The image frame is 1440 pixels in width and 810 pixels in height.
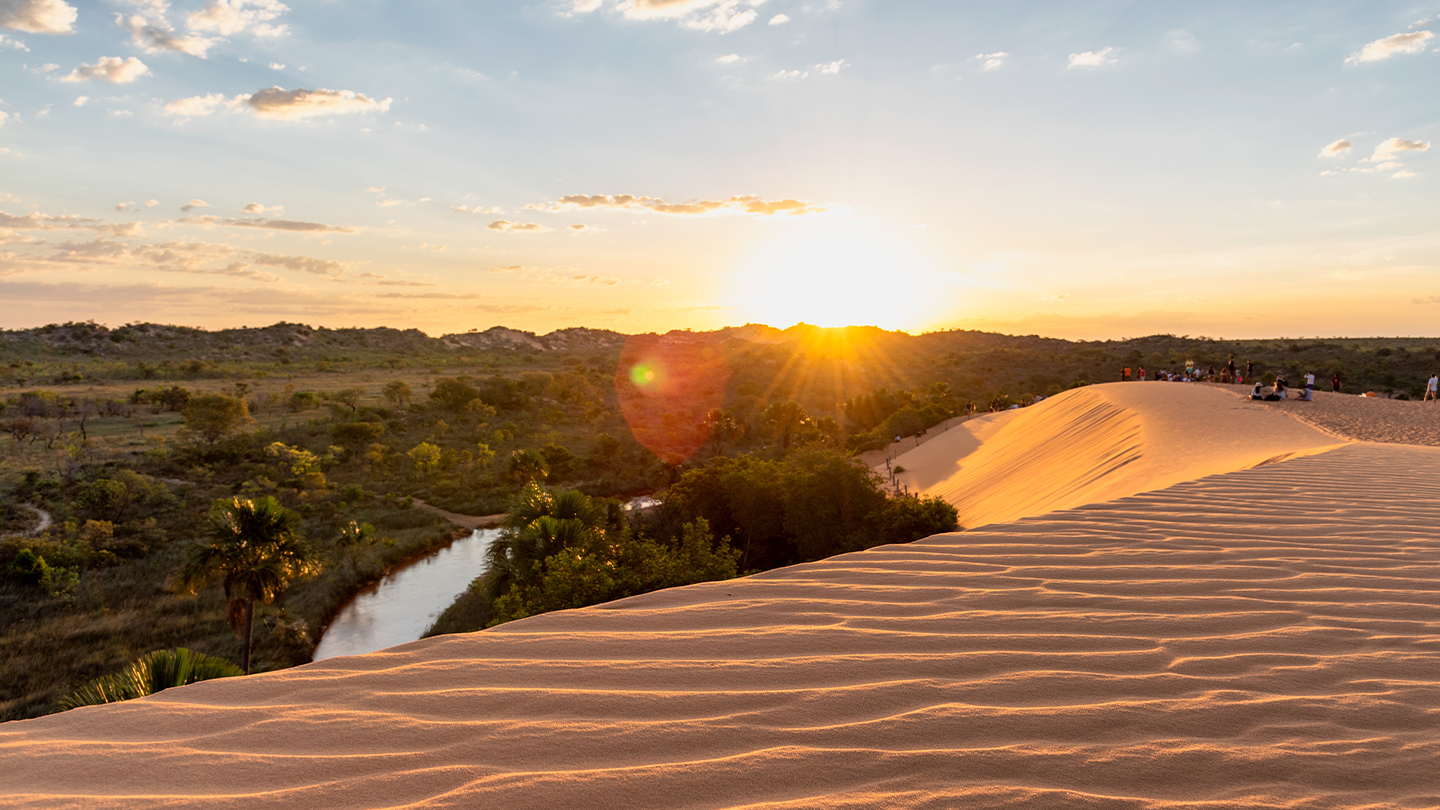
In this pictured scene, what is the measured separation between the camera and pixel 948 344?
93.4 meters

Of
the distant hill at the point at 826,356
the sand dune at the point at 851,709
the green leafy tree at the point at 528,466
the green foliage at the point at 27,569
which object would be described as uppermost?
the distant hill at the point at 826,356

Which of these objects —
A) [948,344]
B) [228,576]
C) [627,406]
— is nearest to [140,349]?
[627,406]

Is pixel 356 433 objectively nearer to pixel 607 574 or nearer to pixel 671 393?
pixel 671 393

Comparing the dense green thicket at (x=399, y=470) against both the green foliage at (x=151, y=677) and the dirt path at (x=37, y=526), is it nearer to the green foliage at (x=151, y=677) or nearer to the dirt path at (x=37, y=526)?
the dirt path at (x=37, y=526)

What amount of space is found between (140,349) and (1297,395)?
10204 cm

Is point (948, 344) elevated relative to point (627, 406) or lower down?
elevated

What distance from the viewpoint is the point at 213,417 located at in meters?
34.0

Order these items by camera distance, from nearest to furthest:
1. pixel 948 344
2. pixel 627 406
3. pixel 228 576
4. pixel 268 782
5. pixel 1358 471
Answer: pixel 268 782 → pixel 1358 471 → pixel 228 576 → pixel 627 406 → pixel 948 344

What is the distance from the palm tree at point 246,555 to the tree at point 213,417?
84.2 feet

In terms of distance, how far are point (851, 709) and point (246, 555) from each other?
1397cm

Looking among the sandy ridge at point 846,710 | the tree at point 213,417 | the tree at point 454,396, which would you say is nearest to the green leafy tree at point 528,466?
the tree at point 213,417

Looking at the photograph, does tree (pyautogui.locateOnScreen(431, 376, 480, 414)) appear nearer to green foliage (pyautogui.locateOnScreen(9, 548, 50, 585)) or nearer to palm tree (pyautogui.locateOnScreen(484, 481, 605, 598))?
green foliage (pyautogui.locateOnScreen(9, 548, 50, 585))

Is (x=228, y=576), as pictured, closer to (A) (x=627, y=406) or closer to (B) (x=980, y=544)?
(B) (x=980, y=544)

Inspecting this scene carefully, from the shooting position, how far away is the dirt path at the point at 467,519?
28750 millimetres
